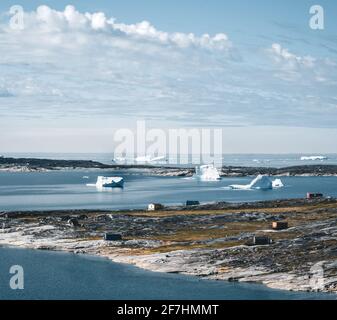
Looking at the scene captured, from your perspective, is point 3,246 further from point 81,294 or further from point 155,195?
point 155,195

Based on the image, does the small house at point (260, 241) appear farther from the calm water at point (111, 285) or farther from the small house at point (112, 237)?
the small house at point (112, 237)

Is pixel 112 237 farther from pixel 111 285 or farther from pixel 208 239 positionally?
pixel 111 285

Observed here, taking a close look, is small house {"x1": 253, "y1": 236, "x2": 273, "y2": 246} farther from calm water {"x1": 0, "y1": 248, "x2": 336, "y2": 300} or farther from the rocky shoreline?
calm water {"x1": 0, "y1": 248, "x2": 336, "y2": 300}

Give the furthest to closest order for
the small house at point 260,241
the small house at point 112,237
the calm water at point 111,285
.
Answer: the small house at point 112,237 < the small house at point 260,241 < the calm water at point 111,285

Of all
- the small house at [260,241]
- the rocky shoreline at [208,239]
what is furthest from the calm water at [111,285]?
the small house at [260,241]

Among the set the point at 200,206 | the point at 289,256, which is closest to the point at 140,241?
the point at 289,256
